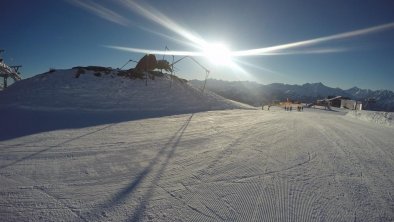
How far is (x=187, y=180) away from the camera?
6.06 meters

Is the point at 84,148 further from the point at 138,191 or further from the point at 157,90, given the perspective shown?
the point at 157,90

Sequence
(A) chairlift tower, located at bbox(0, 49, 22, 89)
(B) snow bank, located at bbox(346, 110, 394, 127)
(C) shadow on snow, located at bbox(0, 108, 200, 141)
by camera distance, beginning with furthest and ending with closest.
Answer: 1. (A) chairlift tower, located at bbox(0, 49, 22, 89)
2. (B) snow bank, located at bbox(346, 110, 394, 127)
3. (C) shadow on snow, located at bbox(0, 108, 200, 141)

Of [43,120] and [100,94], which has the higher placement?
[100,94]

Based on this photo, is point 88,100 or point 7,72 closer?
point 88,100

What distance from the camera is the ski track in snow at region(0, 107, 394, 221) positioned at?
4707 millimetres

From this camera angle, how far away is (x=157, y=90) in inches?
1042

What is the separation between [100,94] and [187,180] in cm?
1766

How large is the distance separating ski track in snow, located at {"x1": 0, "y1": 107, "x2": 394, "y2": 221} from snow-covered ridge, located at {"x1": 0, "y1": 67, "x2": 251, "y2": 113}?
9.80 m

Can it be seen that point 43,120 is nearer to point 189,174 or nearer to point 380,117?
point 189,174

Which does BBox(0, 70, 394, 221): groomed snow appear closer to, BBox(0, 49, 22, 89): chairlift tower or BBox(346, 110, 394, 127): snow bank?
BBox(346, 110, 394, 127): snow bank

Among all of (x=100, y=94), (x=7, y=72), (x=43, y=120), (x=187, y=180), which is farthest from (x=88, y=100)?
(x=7, y=72)

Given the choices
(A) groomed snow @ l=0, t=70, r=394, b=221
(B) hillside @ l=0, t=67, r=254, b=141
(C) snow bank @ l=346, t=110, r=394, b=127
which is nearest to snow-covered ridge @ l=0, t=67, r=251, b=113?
(B) hillside @ l=0, t=67, r=254, b=141

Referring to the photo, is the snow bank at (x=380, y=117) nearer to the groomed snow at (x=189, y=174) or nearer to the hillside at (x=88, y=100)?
the groomed snow at (x=189, y=174)

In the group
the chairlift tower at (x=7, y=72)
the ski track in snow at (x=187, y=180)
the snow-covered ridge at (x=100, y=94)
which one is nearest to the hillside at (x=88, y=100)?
the snow-covered ridge at (x=100, y=94)
